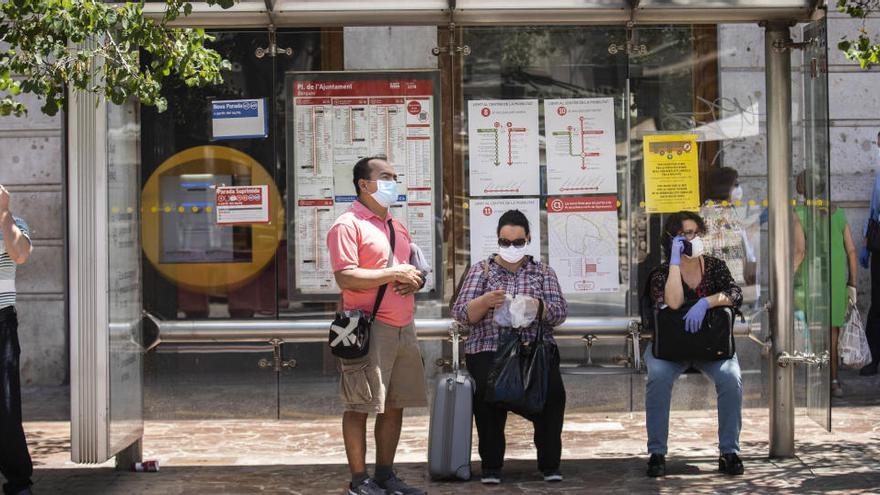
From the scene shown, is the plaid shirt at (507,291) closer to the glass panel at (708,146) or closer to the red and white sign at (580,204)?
the red and white sign at (580,204)

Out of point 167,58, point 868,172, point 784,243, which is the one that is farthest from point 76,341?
point 868,172

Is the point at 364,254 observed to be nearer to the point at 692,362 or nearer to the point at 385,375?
the point at 385,375

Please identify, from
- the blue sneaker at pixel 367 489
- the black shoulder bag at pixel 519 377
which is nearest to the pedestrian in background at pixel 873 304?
the black shoulder bag at pixel 519 377

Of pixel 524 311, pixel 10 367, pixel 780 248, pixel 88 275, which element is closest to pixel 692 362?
pixel 780 248

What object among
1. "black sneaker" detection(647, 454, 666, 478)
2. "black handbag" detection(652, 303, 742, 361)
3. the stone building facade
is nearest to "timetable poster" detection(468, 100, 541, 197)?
"black handbag" detection(652, 303, 742, 361)

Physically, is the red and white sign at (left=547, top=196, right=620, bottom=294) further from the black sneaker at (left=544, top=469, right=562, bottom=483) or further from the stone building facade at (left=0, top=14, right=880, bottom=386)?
the stone building facade at (left=0, top=14, right=880, bottom=386)

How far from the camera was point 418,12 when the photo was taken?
7.07m

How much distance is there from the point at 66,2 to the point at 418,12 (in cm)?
221

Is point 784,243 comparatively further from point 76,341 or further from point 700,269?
point 76,341

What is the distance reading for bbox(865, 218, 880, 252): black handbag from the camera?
10.2 meters

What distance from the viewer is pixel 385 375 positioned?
6340 mm

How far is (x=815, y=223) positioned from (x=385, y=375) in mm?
2748

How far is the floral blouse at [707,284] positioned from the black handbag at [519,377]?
2.59 ft

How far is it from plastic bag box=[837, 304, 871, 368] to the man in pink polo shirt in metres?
4.48
